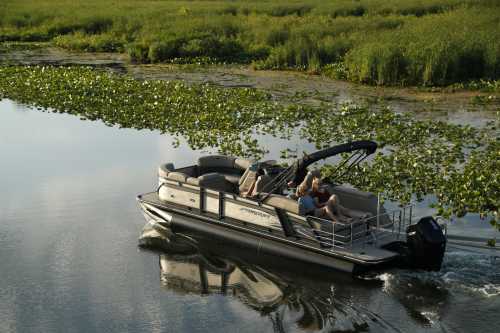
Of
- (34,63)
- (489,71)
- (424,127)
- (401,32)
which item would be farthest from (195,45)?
(424,127)

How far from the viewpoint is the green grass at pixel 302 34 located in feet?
97.3

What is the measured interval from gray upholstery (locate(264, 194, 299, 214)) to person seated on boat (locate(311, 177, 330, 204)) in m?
0.67

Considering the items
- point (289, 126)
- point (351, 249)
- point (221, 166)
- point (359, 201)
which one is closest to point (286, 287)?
point (351, 249)

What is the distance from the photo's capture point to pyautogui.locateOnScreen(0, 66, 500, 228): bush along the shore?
17828mm

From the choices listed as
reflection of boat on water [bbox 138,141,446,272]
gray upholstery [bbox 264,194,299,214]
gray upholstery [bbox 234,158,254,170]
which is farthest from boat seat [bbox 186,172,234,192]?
gray upholstery [bbox 264,194,299,214]

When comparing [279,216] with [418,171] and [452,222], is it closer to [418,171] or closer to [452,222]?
[452,222]

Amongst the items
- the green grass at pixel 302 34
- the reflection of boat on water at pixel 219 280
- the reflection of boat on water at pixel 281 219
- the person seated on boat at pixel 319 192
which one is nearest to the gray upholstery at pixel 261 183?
the reflection of boat on water at pixel 281 219

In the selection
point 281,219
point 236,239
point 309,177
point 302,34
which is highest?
point 302,34

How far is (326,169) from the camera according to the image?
→ 1959cm

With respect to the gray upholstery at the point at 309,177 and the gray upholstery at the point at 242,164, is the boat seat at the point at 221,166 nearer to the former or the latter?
the gray upholstery at the point at 242,164

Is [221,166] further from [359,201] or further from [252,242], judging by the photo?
[359,201]

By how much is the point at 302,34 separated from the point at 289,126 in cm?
1438

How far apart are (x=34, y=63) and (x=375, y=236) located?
26859 mm

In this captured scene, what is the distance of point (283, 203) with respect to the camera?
14.6 m
